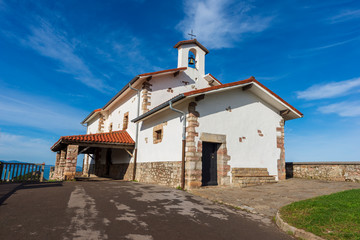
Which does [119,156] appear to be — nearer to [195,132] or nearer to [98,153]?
[98,153]

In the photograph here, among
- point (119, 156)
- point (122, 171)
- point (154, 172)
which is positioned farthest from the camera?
point (119, 156)

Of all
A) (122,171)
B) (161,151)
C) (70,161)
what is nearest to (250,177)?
(161,151)

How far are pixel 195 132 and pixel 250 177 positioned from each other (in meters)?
3.39

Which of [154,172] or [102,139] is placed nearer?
[154,172]

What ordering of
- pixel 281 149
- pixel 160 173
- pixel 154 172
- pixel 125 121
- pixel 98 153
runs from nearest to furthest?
1. pixel 160 173
2. pixel 154 172
3. pixel 281 149
4. pixel 125 121
5. pixel 98 153

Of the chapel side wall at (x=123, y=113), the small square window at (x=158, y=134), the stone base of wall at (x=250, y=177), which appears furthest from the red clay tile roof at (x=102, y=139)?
the stone base of wall at (x=250, y=177)

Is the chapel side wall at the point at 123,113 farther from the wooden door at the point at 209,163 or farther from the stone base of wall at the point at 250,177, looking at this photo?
the stone base of wall at the point at 250,177

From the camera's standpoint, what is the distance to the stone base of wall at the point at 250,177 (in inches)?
386

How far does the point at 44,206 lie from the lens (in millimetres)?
5234

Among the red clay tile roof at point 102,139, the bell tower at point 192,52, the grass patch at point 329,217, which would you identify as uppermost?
the bell tower at point 192,52

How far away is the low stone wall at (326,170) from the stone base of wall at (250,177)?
8.30ft

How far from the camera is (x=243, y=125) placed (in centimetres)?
1071

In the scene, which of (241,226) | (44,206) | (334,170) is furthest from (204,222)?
(334,170)

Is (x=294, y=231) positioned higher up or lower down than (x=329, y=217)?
lower down
